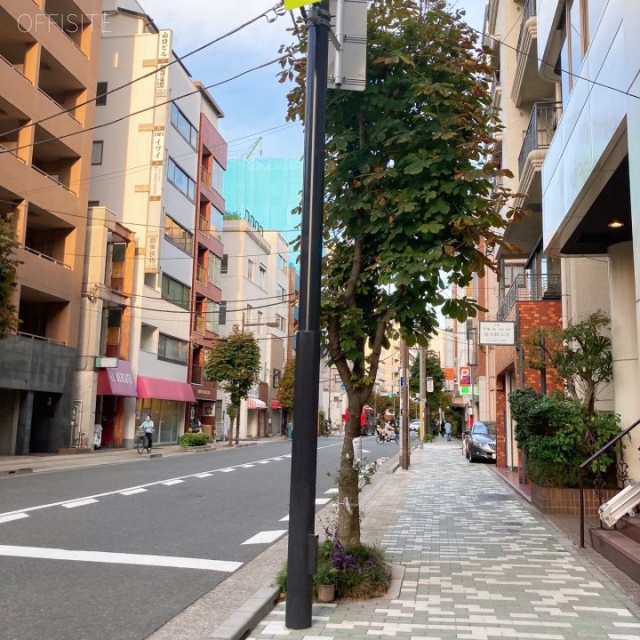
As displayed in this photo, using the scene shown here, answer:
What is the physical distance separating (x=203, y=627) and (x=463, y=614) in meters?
2.07

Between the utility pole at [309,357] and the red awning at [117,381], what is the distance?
2849 centimetres

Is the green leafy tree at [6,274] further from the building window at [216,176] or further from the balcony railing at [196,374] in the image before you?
the building window at [216,176]

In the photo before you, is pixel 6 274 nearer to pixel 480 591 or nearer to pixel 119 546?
pixel 119 546

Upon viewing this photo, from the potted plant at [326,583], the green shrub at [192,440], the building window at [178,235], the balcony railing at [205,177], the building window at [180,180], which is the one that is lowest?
the potted plant at [326,583]

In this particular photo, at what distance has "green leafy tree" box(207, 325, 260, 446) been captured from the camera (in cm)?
4197

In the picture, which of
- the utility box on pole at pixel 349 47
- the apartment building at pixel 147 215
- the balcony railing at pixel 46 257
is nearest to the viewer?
the utility box on pole at pixel 349 47

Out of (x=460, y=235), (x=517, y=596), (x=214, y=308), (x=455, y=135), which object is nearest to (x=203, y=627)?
(x=517, y=596)

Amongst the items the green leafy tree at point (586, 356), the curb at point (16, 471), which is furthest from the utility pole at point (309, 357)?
the curb at point (16, 471)

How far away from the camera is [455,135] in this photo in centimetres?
677

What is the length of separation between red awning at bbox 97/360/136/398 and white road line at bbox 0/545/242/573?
81.1 ft

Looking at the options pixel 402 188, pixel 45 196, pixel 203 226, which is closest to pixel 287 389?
pixel 203 226

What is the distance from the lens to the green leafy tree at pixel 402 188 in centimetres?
680

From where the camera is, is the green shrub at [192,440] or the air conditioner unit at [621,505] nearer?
the air conditioner unit at [621,505]

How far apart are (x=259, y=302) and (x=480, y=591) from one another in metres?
57.9
